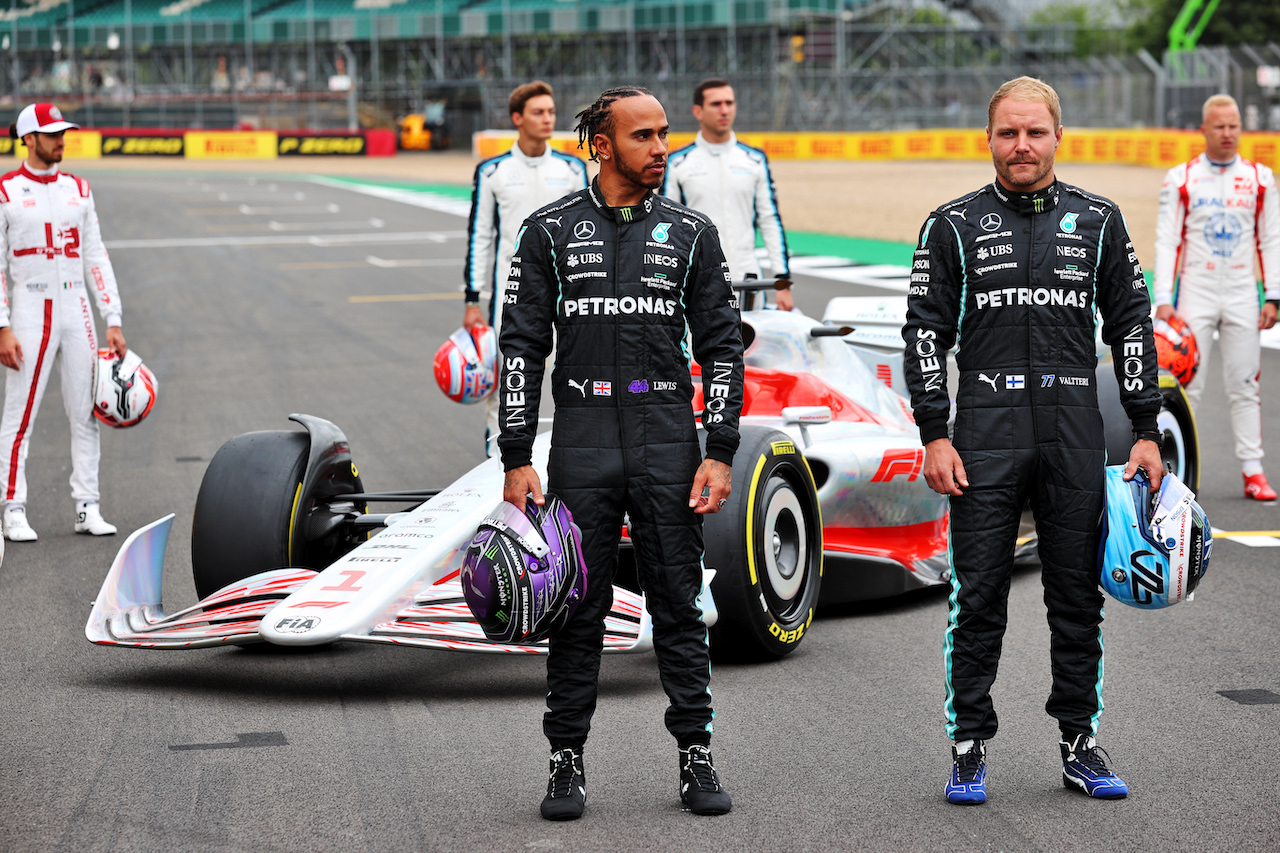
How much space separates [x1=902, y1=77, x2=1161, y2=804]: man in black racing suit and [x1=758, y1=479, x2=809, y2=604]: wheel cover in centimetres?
130

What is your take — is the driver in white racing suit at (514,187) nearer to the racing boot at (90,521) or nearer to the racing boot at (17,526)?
the racing boot at (90,521)

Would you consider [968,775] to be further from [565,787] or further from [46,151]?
[46,151]

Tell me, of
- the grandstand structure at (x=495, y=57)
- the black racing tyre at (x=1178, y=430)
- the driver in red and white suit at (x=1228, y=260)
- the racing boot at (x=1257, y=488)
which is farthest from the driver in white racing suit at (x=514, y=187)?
the grandstand structure at (x=495, y=57)

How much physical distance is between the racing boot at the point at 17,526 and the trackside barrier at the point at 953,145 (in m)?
31.3

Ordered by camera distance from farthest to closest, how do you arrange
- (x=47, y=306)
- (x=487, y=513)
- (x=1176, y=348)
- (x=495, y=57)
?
(x=495, y=57), (x=1176, y=348), (x=47, y=306), (x=487, y=513)

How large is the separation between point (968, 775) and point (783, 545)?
172cm

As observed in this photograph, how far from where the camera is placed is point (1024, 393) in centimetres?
416

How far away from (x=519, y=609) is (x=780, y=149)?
49.4 meters

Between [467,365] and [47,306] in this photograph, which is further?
[467,365]

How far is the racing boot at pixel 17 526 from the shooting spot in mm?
7539

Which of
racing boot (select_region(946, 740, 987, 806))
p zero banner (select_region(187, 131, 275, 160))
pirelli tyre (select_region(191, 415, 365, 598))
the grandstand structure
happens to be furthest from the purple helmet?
p zero banner (select_region(187, 131, 275, 160))

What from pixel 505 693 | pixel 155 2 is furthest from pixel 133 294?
pixel 155 2

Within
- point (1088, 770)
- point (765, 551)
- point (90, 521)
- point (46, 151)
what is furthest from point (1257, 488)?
point (46, 151)

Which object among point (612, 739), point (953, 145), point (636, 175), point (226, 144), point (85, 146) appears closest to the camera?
point (636, 175)
